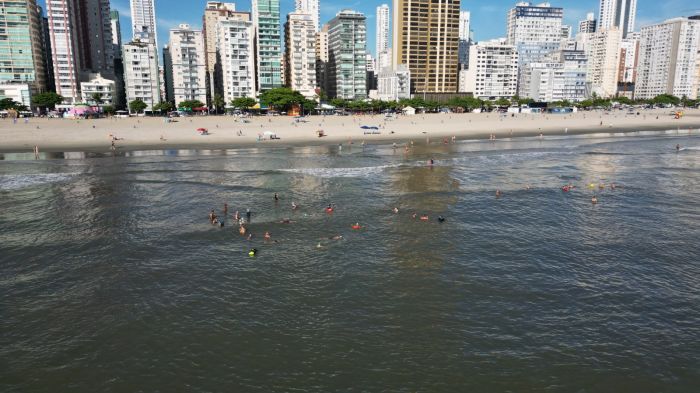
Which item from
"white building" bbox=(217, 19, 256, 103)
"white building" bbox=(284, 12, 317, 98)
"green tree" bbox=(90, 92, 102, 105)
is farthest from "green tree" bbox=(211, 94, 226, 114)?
"white building" bbox=(284, 12, 317, 98)

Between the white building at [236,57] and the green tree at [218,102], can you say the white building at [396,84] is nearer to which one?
the white building at [236,57]

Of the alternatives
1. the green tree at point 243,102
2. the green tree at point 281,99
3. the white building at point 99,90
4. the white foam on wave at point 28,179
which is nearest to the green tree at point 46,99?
the white building at point 99,90

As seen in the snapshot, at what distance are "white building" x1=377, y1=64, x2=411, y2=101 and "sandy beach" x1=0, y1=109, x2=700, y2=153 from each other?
186 feet

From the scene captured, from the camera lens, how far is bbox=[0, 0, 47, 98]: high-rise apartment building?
436 feet

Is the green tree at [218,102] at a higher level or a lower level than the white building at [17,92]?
lower

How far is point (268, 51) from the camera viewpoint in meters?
159

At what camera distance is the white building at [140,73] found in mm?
139750

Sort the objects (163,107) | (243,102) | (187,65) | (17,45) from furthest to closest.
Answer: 1. (187,65)
2. (17,45)
3. (243,102)
4. (163,107)

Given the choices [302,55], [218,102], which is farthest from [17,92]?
[302,55]

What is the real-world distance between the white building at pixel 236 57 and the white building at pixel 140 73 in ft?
73.7

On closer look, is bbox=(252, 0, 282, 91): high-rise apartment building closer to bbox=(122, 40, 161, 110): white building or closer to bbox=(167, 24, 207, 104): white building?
bbox=(167, 24, 207, 104): white building

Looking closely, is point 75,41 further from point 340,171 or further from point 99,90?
point 340,171

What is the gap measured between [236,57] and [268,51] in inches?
460

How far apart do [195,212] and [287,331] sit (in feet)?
67.3
